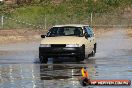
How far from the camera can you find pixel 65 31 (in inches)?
1067

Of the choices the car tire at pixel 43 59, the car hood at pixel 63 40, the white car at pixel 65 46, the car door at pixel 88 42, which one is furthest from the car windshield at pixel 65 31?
the car tire at pixel 43 59

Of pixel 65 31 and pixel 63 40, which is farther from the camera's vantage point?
pixel 65 31

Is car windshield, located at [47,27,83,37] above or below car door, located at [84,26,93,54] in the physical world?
above

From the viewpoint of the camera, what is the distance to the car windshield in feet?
87.4

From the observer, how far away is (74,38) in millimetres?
25625

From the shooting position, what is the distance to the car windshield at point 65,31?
26641 millimetres

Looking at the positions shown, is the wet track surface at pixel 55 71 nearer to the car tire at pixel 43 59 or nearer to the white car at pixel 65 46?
the car tire at pixel 43 59

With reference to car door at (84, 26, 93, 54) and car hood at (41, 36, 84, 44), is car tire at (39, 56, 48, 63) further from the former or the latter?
car door at (84, 26, 93, 54)

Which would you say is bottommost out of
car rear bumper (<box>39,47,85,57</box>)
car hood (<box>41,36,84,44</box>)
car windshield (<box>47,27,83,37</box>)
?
car rear bumper (<box>39,47,85,57</box>)

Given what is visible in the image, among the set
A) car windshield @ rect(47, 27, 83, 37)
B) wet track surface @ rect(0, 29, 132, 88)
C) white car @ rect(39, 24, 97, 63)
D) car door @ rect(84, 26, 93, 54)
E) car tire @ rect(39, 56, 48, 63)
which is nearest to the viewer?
wet track surface @ rect(0, 29, 132, 88)

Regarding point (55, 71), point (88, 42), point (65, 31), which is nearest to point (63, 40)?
point (88, 42)

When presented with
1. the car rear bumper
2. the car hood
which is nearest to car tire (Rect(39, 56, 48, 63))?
the car rear bumper

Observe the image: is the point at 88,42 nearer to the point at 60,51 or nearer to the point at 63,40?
the point at 63,40

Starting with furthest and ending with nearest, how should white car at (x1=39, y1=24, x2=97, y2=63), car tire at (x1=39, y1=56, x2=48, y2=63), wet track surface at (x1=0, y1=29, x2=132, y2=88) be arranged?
car tire at (x1=39, y1=56, x2=48, y2=63), white car at (x1=39, y1=24, x2=97, y2=63), wet track surface at (x1=0, y1=29, x2=132, y2=88)
